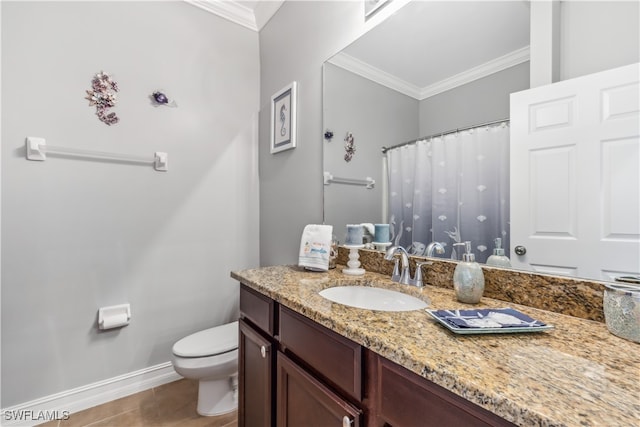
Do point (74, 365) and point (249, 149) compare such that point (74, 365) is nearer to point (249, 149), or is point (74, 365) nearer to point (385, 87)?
point (249, 149)

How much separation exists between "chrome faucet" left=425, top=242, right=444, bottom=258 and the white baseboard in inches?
74.7

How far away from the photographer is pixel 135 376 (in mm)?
1869

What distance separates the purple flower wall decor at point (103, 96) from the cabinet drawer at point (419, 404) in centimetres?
204

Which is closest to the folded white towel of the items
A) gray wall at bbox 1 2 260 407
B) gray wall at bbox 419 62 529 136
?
gray wall at bbox 419 62 529 136

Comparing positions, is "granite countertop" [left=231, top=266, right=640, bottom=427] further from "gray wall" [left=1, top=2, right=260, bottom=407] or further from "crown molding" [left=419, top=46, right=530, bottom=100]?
"gray wall" [left=1, top=2, right=260, bottom=407]

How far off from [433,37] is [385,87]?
27 cm

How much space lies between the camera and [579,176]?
805mm

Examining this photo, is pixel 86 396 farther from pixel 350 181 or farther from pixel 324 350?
pixel 350 181

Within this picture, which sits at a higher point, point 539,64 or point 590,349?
point 539,64

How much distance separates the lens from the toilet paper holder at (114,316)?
1.74m

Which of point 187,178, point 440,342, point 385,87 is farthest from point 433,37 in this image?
point 187,178

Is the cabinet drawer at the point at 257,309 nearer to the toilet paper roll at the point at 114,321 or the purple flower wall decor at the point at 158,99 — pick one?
the toilet paper roll at the point at 114,321

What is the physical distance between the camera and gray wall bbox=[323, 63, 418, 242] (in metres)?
Answer: 1.33

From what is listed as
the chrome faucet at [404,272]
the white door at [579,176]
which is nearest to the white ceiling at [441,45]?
the white door at [579,176]
